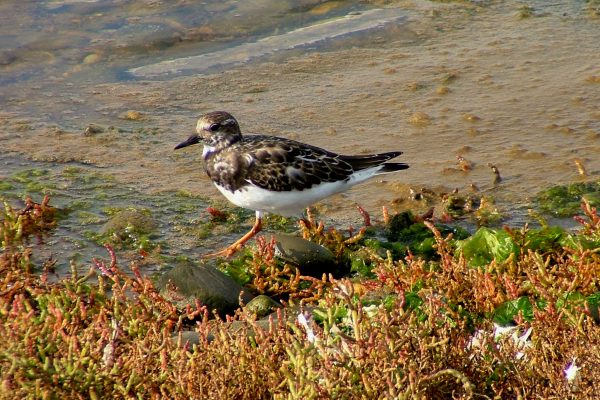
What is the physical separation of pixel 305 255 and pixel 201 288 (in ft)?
2.91

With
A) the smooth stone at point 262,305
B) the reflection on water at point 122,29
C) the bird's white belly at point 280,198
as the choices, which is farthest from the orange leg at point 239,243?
the reflection on water at point 122,29

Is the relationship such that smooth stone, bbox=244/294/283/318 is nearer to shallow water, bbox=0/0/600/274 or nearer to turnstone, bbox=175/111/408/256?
turnstone, bbox=175/111/408/256

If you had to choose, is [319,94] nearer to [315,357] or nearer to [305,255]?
[305,255]

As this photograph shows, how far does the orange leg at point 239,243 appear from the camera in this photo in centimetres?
693

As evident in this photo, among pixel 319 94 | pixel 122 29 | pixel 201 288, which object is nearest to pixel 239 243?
pixel 201 288

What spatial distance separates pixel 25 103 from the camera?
1011 centimetres

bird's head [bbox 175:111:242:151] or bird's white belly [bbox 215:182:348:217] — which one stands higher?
bird's head [bbox 175:111:242:151]

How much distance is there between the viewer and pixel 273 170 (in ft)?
22.9

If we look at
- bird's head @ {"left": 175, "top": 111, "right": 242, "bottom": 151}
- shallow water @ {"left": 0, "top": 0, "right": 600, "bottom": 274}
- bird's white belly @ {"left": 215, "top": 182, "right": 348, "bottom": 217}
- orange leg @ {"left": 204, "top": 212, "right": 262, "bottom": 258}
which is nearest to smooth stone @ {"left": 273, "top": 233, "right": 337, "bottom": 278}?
bird's white belly @ {"left": 215, "top": 182, "right": 348, "bottom": 217}

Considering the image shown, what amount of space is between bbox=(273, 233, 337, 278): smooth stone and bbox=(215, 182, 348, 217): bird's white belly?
453 mm

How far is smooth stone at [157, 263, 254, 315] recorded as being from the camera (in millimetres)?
5734

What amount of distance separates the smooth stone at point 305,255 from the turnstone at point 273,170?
21.1 inches

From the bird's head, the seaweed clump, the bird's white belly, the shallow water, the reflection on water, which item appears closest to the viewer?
the seaweed clump

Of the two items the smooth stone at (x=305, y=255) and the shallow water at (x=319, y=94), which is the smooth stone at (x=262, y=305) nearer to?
the smooth stone at (x=305, y=255)
